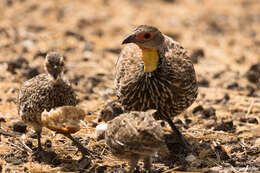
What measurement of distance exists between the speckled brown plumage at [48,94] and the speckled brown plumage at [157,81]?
75 cm

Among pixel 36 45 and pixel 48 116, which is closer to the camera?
pixel 48 116

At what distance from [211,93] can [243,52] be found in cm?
353

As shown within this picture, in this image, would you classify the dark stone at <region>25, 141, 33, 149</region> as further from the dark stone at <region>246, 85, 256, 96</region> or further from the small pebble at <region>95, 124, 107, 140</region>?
the dark stone at <region>246, 85, 256, 96</region>

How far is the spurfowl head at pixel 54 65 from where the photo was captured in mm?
4836

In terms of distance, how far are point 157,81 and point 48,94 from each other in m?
1.30

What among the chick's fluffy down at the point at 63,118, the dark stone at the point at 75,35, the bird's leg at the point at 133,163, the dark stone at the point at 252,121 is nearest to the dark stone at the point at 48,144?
the chick's fluffy down at the point at 63,118

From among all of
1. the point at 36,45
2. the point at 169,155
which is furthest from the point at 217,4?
the point at 169,155

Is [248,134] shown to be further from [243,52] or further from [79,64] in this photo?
[243,52]

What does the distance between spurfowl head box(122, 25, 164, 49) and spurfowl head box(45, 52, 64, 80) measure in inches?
31.2

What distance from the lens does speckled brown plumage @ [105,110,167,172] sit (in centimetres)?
421

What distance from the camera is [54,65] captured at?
4.85m

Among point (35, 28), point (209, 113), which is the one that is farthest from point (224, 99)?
point (35, 28)

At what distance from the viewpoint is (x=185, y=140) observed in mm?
5672

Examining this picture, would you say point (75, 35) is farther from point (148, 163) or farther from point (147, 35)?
point (148, 163)
